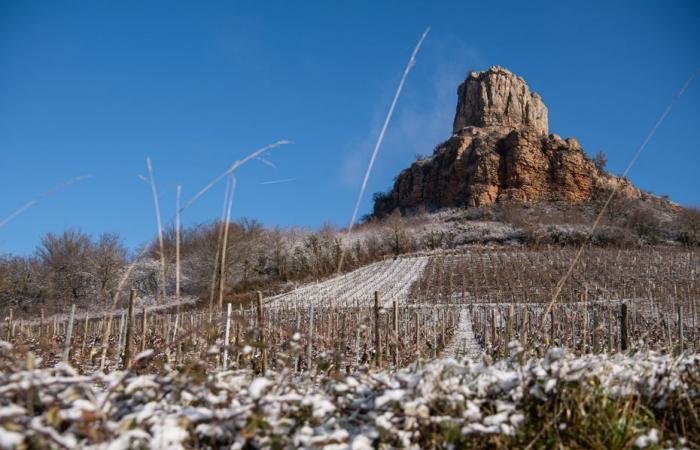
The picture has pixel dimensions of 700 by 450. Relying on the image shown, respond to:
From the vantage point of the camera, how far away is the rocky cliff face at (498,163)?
201 feet

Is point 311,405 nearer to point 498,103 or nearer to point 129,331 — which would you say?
point 129,331

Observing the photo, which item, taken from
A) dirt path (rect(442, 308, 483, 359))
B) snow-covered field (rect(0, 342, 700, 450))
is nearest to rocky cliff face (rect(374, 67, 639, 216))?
dirt path (rect(442, 308, 483, 359))

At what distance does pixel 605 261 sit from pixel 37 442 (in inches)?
1318

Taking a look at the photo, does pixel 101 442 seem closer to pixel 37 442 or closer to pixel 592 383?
pixel 37 442

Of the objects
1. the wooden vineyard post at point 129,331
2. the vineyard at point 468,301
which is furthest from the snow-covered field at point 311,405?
the vineyard at point 468,301

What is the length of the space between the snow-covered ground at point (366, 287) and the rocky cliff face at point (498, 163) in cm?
2922

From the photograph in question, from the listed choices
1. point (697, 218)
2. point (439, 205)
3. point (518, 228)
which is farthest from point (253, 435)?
point (439, 205)

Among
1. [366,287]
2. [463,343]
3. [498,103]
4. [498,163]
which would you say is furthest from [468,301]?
[498,103]

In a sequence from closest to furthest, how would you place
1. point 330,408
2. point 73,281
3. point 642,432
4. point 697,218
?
point 330,408, point 642,432, point 73,281, point 697,218

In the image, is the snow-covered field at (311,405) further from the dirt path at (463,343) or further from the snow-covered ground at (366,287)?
the snow-covered ground at (366,287)

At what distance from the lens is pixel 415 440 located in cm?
164

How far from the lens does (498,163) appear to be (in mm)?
64375

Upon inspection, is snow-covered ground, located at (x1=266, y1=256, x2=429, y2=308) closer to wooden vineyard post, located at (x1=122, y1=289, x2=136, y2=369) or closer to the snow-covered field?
wooden vineyard post, located at (x1=122, y1=289, x2=136, y2=369)

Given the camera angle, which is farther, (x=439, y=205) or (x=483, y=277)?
(x=439, y=205)
